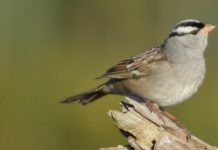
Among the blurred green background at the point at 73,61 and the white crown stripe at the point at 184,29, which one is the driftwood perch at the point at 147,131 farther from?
the blurred green background at the point at 73,61

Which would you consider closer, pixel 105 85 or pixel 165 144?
pixel 165 144

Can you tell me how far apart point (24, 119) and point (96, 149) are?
746mm

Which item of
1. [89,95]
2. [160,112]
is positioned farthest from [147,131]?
[89,95]

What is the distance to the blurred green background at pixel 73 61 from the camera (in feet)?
29.5

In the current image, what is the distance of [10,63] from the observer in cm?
1036

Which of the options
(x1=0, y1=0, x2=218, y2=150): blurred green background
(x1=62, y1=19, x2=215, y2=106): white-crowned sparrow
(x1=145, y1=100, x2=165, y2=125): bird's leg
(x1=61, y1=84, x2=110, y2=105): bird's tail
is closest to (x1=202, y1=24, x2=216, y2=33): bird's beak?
(x1=62, y1=19, x2=215, y2=106): white-crowned sparrow

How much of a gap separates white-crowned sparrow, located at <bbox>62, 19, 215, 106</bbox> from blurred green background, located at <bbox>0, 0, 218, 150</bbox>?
→ 1.52 meters

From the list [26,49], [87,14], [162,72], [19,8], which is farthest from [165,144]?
[87,14]

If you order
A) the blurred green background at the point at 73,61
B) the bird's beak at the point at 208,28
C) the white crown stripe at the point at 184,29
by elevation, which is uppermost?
the bird's beak at the point at 208,28

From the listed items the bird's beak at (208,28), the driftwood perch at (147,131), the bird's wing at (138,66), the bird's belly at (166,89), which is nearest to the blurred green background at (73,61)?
the bird's wing at (138,66)

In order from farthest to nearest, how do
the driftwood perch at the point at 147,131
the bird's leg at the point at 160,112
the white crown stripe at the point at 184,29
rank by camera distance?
the white crown stripe at the point at 184,29, the bird's leg at the point at 160,112, the driftwood perch at the point at 147,131

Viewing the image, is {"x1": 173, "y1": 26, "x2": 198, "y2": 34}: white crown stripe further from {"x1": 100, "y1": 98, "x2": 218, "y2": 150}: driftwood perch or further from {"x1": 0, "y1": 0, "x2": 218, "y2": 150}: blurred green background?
{"x1": 0, "y1": 0, "x2": 218, "y2": 150}: blurred green background

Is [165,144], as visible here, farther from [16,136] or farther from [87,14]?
[87,14]

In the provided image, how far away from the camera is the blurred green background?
900cm
